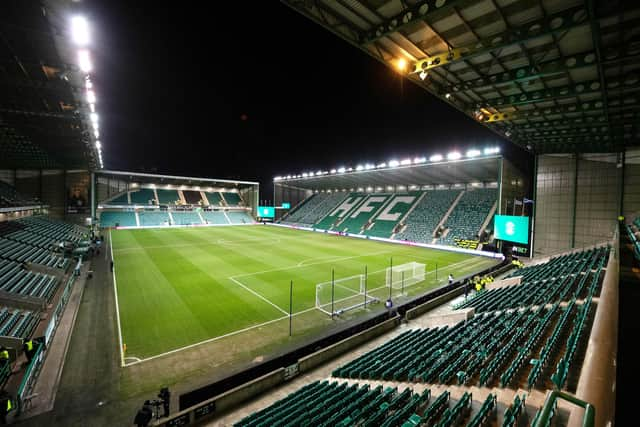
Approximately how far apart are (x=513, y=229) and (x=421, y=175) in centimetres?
2557

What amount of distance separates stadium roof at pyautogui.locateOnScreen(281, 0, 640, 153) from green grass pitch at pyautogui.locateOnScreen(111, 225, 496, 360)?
12.4 m

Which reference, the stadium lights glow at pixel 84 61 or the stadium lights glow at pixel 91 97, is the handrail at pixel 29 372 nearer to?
the stadium lights glow at pixel 84 61

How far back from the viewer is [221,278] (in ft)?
65.7

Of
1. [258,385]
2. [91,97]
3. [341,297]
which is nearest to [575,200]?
[341,297]

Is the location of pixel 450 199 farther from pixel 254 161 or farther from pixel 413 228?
pixel 254 161

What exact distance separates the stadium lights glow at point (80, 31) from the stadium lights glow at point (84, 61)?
625 mm

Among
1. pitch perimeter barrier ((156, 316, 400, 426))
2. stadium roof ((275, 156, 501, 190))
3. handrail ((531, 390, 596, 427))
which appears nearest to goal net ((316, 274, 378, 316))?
pitch perimeter barrier ((156, 316, 400, 426))

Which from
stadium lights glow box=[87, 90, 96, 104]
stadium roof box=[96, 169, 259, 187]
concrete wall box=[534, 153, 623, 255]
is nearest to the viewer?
stadium lights glow box=[87, 90, 96, 104]

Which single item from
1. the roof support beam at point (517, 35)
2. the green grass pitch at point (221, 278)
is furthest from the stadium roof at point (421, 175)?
the roof support beam at point (517, 35)

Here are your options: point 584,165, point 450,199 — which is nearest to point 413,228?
point 450,199

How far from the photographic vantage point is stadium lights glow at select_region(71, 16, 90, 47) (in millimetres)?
8805

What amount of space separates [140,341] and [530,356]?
45.3 ft

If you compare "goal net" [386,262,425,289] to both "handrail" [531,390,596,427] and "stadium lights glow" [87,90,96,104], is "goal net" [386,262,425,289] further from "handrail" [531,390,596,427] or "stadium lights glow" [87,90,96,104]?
"stadium lights glow" [87,90,96,104]

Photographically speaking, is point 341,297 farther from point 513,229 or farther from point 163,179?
point 163,179
